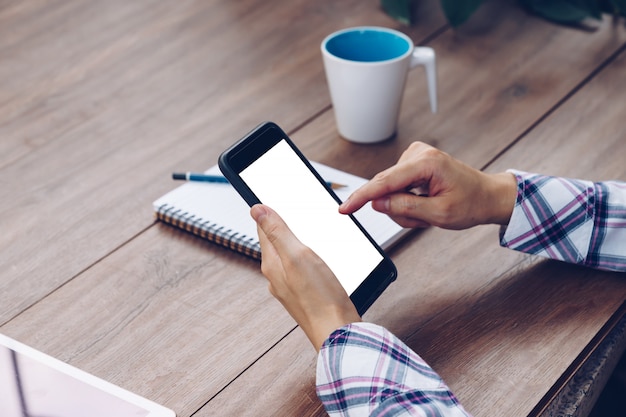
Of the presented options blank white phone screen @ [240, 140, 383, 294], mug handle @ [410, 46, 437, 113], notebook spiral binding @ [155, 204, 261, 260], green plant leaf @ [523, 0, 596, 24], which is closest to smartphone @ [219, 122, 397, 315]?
blank white phone screen @ [240, 140, 383, 294]

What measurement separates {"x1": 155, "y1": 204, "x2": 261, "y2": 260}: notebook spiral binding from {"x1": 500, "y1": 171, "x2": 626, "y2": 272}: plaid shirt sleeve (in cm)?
28

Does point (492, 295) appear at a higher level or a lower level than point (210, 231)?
lower

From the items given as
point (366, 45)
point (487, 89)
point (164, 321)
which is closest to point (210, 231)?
point (164, 321)

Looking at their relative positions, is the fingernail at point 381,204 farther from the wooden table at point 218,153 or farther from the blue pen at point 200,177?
the blue pen at point 200,177

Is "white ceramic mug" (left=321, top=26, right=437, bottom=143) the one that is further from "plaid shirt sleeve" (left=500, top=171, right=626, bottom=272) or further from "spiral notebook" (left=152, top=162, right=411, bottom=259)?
"plaid shirt sleeve" (left=500, top=171, right=626, bottom=272)

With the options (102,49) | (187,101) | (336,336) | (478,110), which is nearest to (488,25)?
(478,110)

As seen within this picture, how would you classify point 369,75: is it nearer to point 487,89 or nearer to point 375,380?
point 487,89

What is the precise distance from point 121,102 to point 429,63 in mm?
461

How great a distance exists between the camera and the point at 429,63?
1.13 m

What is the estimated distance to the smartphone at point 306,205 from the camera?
781 millimetres

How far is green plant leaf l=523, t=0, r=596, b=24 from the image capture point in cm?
142

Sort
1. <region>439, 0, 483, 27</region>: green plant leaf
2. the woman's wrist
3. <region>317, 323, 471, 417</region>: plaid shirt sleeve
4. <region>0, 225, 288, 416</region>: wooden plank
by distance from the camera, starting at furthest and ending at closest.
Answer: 1. <region>439, 0, 483, 27</region>: green plant leaf
2. the woman's wrist
3. <region>0, 225, 288, 416</region>: wooden plank
4. <region>317, 323, 471, 417</region>: plaid shirt sleeve

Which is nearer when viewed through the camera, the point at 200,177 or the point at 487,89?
the point at 200,177

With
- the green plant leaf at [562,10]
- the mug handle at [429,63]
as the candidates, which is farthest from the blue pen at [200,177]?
the green plant leaf at [562,10]
